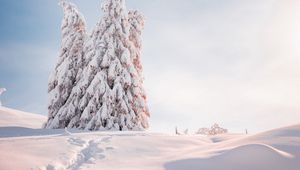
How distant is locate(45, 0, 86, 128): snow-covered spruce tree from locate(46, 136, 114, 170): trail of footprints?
13279 millimetres

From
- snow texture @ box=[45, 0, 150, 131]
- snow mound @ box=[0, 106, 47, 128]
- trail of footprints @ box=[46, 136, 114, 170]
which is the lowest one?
trail of footprints @ box=[46, 136, 114, 170]

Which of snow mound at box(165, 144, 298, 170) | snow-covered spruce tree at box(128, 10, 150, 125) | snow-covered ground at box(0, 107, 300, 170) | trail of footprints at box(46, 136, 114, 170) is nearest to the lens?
snow mound at box(165, 144, 298, 170)

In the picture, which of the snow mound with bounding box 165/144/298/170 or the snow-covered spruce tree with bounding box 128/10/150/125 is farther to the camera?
the snow-covered spruce tree with bounding box 128/10/150/125

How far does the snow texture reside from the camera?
20859 mm

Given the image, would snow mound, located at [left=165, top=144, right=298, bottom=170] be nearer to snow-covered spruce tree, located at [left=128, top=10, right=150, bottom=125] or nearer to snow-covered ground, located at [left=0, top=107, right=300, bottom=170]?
snow-covered ground, located at [left=0, top=107, right=300, bottom=170]

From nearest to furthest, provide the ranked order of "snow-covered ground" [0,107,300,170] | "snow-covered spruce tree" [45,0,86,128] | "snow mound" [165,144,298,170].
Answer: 1. "snow mound" [165,144,298,170]
2. "snow-covered ground" [0,107,300,170]
3. "snow-covered spruce tree" [45,0,86,128]

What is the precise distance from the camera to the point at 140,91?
22562 mm

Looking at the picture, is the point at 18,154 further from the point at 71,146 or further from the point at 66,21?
the point at 66,21

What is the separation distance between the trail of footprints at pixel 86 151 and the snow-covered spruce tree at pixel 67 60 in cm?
1328

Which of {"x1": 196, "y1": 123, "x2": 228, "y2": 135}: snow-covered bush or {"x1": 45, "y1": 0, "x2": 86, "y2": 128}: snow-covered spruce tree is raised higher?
{"x1": 45, "y1": 0, "x2": 86, "y2": 128}: snow-covered spruce tree

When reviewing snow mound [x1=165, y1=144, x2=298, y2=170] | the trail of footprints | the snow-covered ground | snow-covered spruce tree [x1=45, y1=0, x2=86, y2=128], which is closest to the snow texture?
snow-covered spruce tree [x1=45, y1=0, x2=86, y2=128]

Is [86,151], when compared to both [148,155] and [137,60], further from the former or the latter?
[137,60]

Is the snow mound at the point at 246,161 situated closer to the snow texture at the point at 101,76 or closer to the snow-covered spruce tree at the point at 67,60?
the snow texture at the point at 101,76

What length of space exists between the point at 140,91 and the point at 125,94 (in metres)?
1.31
